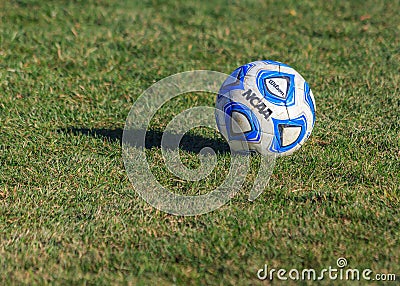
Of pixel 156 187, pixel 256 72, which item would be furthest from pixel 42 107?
pixel 256 72

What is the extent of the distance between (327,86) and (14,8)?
15.5 ft

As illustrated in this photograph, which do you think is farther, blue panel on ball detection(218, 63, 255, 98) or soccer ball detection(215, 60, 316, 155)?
blue panel on ball detection(218, 63, 255, 98)

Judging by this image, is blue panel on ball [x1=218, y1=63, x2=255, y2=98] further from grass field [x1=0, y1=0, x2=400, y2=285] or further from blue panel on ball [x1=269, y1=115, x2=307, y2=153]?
grass field [x1=0, y1=0, x2=400, y2=285]

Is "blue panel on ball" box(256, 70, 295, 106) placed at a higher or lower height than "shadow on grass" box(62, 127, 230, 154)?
higher

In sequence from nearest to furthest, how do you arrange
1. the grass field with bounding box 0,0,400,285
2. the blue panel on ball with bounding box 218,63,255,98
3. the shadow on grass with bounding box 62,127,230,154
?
the grass field with bounding box 0,0,400,285
the blue panel on ball with bounding box 218,63,255,98
the shadow on grass with bounding box 62,127,230,154

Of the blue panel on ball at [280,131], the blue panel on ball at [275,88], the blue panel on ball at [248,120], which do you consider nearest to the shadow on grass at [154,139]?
the blue panel on ball at [248,120]

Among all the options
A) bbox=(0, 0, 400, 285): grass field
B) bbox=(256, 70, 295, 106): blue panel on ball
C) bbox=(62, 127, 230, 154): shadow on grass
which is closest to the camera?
bbox=(0, 0, 400, 285): grass field

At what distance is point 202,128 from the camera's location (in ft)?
19.1

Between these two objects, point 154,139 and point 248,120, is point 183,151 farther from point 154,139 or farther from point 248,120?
point 248,120

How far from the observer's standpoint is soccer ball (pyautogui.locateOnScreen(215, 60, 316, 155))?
4.84 m

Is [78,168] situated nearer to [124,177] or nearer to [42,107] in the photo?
[124,177]

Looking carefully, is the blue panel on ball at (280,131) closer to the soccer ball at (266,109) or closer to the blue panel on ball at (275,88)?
the soccer ball at (266,109)

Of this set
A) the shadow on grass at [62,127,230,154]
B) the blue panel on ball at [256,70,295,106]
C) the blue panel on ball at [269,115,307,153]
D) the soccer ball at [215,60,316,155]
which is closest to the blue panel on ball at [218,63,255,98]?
the soccer ball at [215,60,316,155]

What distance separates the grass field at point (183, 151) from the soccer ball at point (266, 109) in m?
0.27
